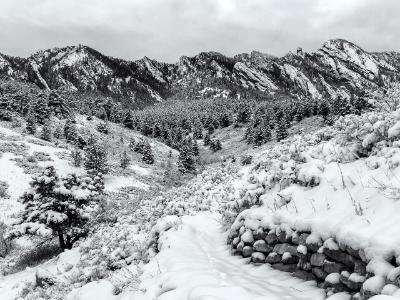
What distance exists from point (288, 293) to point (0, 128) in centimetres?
5693

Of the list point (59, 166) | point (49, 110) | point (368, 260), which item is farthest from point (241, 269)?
point (49, 110)

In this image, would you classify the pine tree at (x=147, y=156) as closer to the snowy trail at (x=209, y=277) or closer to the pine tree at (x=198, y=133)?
the pine tree at (x=198, y=133)

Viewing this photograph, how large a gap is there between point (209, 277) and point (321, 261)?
5.12ft

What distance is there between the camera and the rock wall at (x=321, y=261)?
3.95m

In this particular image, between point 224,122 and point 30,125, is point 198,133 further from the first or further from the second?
point 30,125

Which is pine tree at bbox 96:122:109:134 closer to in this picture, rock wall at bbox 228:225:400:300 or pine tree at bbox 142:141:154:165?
pine tree at bbox 142:141:154:165

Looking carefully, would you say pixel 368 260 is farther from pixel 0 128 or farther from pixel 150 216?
pixel 0 128

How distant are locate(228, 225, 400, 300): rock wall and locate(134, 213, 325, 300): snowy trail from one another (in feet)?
0.57

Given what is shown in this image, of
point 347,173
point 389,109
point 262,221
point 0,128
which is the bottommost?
point 262,221

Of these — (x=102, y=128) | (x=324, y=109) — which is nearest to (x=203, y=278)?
(x=102, y=128)

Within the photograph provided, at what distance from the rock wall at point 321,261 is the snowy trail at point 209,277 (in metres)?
0.17

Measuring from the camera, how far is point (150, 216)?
1268 centimetres

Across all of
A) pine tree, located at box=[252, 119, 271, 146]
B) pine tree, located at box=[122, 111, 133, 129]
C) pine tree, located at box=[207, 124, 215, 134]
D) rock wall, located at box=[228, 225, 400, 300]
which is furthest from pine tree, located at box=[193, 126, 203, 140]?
rock wall, located at box=[228, 225, 400, 300]

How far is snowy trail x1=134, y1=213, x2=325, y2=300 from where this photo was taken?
15.8 feet
